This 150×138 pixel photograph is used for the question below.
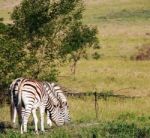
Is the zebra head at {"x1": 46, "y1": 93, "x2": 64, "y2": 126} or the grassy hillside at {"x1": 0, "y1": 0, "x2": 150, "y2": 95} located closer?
the zebra head at {"x1": 46, "y1": 93, "x2": 64, "y2": 126}

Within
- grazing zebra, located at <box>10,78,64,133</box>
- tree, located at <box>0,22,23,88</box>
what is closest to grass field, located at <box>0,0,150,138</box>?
grazing zebra, located at <box>10,78,64,133</box>

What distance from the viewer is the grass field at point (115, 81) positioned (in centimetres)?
1858

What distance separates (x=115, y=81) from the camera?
132ft

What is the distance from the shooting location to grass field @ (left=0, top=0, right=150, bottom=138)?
61.0 ft

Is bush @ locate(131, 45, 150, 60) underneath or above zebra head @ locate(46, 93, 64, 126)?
above

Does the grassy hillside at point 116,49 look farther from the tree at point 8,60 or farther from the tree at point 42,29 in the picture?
the tree at point 8,60

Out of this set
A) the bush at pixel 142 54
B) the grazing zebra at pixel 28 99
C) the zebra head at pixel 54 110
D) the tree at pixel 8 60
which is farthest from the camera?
the bush at pixel 142 54

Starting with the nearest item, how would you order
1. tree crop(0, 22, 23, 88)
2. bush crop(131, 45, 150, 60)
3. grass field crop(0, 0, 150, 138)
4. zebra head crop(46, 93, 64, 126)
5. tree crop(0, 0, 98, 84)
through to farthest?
grass field crop(0, 0, 150, 138) < zebra head crop(46, 93, 64, 126) < tree crop(0, 22, 23, 88) < tree crop(0, 0, 98, 84) < bush crop(131, 45, 150, 60)

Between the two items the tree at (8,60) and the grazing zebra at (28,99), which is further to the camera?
the tree at (8,60)

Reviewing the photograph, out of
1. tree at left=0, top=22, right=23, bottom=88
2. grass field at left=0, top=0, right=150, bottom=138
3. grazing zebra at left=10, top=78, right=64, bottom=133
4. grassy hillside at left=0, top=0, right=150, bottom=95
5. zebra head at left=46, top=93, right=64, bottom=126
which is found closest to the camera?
grass field at left=0, top=0, right=150, bottom=138

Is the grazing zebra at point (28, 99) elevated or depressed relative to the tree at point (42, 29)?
depressed

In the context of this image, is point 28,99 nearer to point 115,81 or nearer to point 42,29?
point 42,29

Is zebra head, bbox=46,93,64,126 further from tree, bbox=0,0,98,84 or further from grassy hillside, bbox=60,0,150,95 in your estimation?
grassy hillside, bbox=60,0,150,95

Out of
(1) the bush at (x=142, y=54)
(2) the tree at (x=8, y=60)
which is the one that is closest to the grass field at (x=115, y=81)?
(1) the bush at (x=142, y=54)
